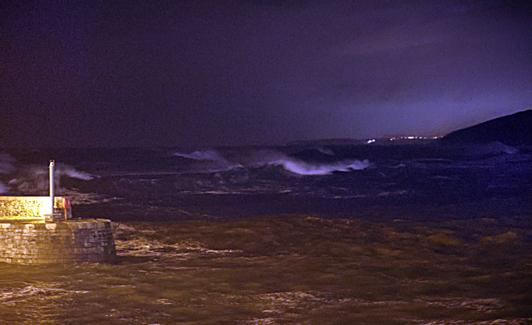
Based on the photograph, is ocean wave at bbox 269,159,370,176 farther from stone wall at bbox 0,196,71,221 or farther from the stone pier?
the stone pier

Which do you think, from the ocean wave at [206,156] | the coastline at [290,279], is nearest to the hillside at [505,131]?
the ocean wave at [206,156]

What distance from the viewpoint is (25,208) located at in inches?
526

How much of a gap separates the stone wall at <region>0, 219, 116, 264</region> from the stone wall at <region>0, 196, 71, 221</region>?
0.87 m

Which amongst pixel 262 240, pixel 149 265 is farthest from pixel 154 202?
pixel 149 265

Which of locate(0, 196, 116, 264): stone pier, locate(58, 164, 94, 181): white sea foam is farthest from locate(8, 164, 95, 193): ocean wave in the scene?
locate(0, 196, 116, 264): stone pier

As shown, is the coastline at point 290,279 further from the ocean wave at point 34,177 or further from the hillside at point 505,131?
the hillside at point 505,131

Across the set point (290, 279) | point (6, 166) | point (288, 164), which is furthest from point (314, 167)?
point (290, 279)

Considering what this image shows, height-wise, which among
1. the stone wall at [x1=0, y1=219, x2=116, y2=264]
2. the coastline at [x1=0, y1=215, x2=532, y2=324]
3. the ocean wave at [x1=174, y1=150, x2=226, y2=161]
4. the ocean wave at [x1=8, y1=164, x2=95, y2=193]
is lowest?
the coastline at [x1=0, y1=215, x2=532, y2=324]

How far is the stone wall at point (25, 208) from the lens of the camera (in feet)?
43.1

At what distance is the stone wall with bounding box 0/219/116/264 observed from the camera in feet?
39.2

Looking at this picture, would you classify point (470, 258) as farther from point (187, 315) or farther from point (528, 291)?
point (187, 315)

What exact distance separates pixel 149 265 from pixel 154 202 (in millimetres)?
15367

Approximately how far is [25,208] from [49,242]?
167 cm

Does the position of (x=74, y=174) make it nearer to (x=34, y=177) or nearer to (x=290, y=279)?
(x=34, y=177)
